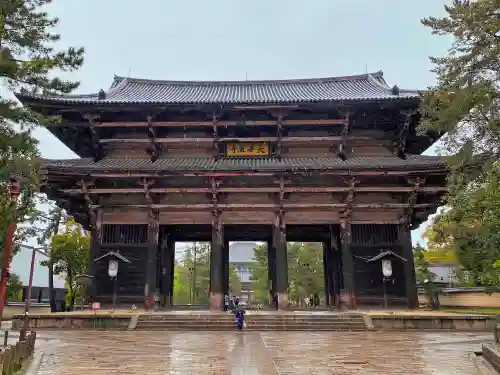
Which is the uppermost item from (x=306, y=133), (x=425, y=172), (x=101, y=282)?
(x=306, y=133)

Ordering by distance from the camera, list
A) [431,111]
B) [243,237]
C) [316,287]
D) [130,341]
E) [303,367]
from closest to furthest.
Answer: [303,367], [431,111], [130,341], [243,237], [316,287]

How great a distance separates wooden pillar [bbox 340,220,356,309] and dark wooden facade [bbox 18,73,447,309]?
47 mm

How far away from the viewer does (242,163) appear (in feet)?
63.9

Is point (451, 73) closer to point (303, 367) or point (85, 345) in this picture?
point (303, 367)

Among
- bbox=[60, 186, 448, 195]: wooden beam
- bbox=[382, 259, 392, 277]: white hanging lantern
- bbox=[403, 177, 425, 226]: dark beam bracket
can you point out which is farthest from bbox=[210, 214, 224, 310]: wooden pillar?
bbox=[403, 177, 425, 226]: dark beam bracket

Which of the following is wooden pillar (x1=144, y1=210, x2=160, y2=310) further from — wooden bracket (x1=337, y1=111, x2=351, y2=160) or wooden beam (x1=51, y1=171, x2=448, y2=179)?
wooden bracket (x1=337, y1=111, x2=351, y2=160)

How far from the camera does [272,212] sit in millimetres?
19672

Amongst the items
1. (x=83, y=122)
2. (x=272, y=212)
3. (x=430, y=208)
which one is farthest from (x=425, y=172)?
(x=83, y=122)

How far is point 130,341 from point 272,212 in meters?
9.59

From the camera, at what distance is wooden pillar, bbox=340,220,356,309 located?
59.9ft

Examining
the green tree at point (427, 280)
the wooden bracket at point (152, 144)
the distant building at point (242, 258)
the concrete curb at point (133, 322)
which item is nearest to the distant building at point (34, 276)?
the wooden bracket at point (152, 144)

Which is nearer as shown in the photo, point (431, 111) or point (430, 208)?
point (431, 111)

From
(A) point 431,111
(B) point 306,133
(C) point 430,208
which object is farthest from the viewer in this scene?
(B) point 306,133

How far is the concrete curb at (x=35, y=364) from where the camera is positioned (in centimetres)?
752
